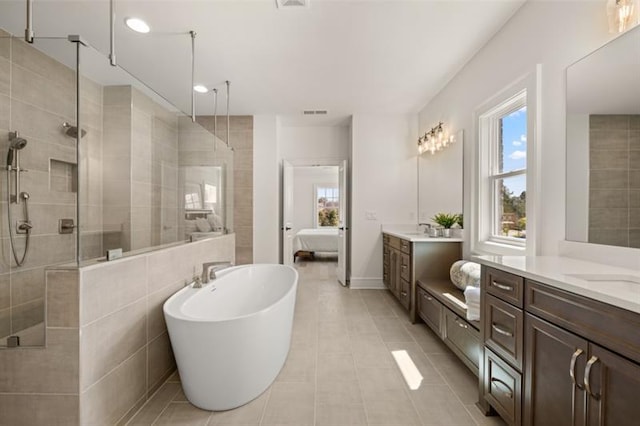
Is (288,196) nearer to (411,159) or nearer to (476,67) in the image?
(411,159)

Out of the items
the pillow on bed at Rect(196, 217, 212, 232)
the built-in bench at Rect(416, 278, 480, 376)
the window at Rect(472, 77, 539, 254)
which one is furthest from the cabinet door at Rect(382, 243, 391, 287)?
the pillow on bed at Rect(196, 217, 212, 232)

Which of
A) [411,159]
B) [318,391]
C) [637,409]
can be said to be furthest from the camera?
[411,159]

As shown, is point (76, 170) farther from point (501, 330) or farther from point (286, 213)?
point (286, 213)

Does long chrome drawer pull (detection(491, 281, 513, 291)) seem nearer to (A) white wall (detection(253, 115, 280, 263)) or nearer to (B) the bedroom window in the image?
(A) white wall (detection(253, 115, 280, 263))

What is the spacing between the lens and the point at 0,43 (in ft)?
6.50

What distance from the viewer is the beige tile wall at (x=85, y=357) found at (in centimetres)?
126

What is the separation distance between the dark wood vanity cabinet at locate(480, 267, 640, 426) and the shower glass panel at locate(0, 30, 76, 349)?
8.70ft

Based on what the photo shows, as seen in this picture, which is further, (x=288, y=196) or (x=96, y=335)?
(x=288, y=196)

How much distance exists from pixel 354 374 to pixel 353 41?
2697 mm

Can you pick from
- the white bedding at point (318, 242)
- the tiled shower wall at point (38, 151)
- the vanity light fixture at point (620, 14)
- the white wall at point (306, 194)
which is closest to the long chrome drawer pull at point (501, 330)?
the vanity light fixture at point (620, 14)

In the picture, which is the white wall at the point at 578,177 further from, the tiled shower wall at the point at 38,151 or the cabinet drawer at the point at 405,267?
the tiled shower wall at the point at 38,151

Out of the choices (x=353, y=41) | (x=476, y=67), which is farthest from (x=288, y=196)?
(x=476, y=67)

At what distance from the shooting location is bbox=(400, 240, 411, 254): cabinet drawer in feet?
9.63

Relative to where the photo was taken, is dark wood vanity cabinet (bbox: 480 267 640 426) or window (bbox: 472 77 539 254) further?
window (bbox: 472 77 539 254)
